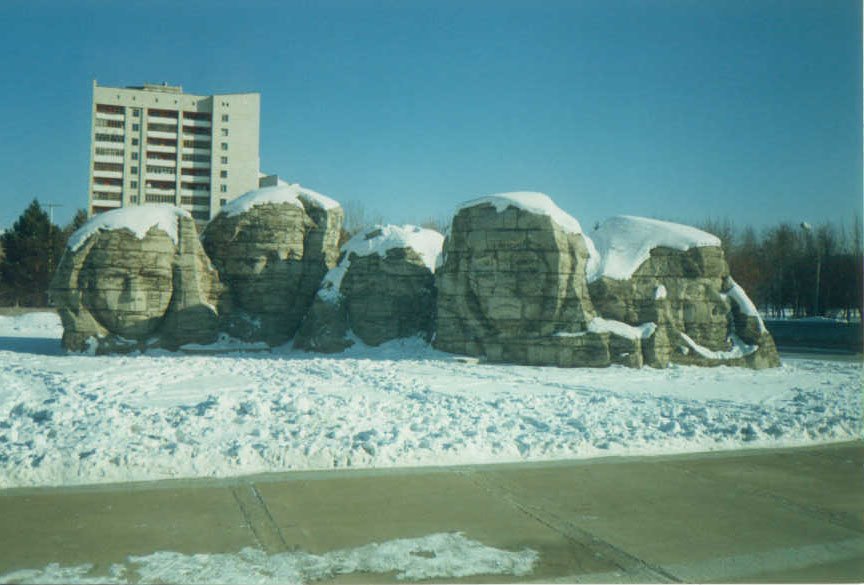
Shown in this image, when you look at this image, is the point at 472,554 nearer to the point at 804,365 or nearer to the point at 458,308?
the point at 458,308

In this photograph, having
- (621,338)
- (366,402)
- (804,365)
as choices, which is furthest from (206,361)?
(804,365)

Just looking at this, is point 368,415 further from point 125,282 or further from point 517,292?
point 125,282

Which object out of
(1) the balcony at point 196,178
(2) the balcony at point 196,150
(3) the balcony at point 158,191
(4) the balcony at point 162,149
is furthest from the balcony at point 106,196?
(2) the balcony at point 196,150

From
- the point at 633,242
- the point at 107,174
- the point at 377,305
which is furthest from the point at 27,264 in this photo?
the point at 107,174

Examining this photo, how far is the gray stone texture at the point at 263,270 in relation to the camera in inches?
688

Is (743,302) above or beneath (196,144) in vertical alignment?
beneath

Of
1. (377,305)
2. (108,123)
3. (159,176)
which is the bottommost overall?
(377,305)

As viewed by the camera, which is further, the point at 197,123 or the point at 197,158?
the point at 197,123

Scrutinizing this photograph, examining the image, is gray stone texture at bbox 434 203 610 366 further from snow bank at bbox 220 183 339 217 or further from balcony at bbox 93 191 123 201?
balcony at bbox 93 191 123 201

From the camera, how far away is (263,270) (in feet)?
57.6

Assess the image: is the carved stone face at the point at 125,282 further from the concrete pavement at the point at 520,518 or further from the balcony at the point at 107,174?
the balcony at the point at 107,174

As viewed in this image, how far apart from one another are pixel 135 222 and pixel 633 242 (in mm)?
11412

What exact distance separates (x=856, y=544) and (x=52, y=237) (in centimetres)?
4146

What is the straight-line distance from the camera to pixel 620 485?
562 centimetres
